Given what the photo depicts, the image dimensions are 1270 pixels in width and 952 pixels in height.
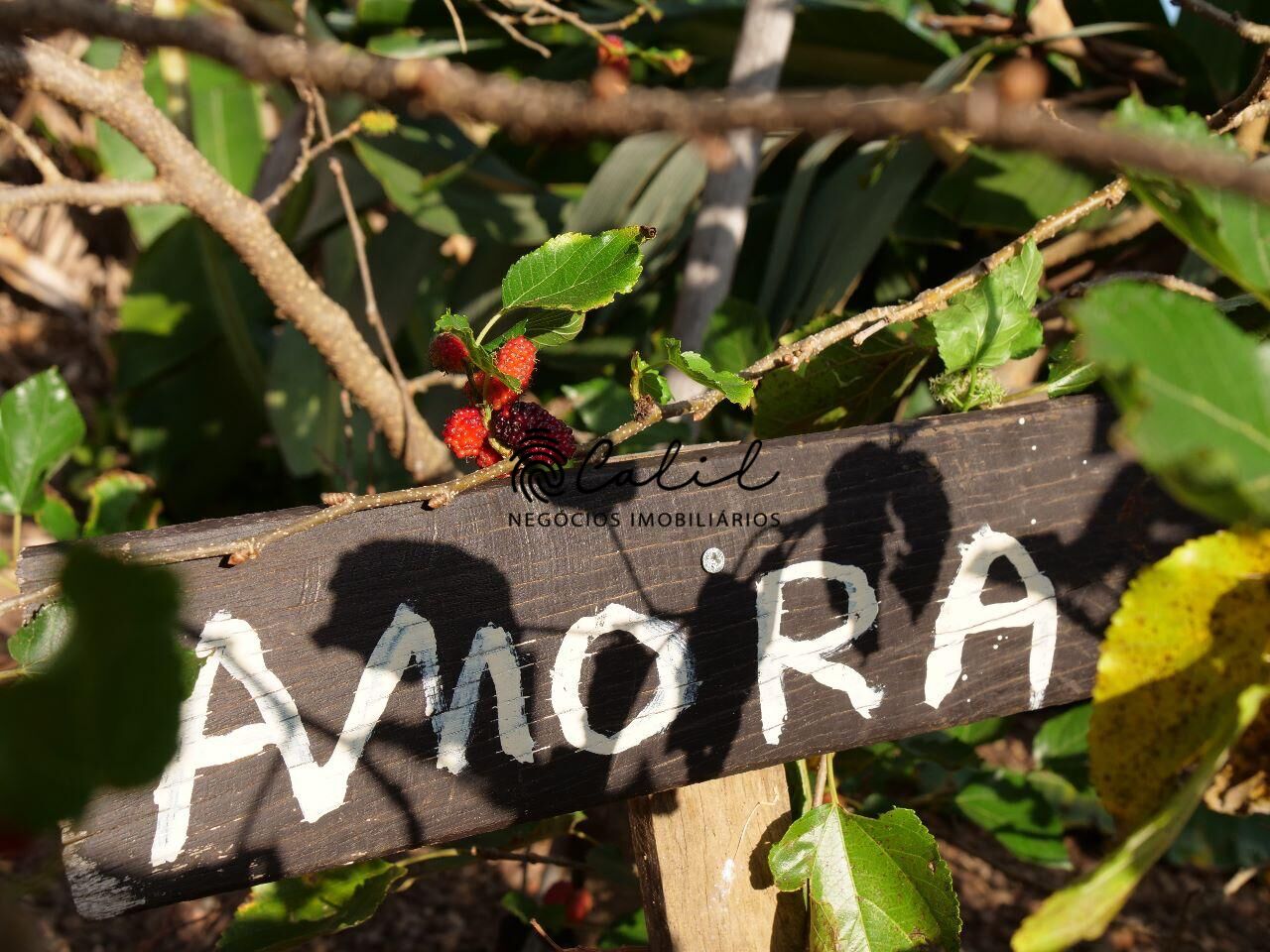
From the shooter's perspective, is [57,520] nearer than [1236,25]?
No

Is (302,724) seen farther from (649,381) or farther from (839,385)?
(839,385)

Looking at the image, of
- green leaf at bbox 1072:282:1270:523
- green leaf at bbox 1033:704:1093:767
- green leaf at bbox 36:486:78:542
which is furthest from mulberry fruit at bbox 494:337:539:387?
green leaf at bbox 1033:704:1093:767

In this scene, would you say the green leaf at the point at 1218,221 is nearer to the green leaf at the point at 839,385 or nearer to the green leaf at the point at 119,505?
the green leaf at the point at 839,385

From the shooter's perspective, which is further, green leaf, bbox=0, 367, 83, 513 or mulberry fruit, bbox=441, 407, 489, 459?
green leaf, bbox=0, 367, 83, 513

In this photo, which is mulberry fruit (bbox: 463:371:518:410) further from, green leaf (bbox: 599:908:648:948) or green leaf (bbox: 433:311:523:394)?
green leaf (bbox: 599:908:648:948)

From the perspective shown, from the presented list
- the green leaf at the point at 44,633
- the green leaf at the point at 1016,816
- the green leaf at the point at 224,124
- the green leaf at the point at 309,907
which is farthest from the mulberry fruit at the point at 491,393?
the green leaf at the point at 224,124

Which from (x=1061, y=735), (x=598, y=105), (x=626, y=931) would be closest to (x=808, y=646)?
(x=598, y=105)

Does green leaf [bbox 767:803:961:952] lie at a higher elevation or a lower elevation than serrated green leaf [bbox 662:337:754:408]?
lower
